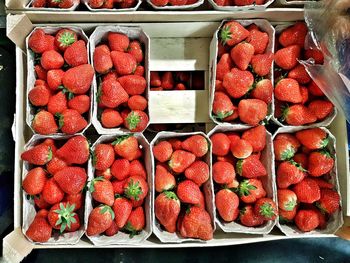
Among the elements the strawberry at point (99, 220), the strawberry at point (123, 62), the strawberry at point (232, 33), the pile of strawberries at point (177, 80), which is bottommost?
the strawberry at point (99, 220)

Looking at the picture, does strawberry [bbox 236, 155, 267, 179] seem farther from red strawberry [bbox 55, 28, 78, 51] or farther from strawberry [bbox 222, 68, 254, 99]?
red strawberry [bbox 55, 28, 78, 51]

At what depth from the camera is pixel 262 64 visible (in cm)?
156

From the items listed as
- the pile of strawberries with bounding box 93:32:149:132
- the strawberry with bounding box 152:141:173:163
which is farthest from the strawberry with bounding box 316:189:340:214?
the pile of strawberries with bounding box 93:32:149:132

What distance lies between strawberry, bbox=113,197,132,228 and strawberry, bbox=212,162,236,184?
32 cm

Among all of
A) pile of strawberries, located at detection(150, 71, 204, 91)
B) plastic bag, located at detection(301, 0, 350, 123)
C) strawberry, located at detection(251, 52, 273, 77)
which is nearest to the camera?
A: plastic bag, located at detection(301, 0, 350, 123)

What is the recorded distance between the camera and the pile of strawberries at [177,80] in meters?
1.74

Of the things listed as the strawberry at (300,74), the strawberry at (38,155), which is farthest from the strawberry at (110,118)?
the strawberry at (300,74)

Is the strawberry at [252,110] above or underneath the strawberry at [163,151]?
above

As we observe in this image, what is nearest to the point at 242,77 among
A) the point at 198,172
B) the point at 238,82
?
the point at 238,82

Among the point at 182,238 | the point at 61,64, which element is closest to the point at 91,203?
the point at 182,238

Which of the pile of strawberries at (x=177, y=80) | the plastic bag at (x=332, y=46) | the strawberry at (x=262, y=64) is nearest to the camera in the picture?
the plastic bag at (x=332, y=46)

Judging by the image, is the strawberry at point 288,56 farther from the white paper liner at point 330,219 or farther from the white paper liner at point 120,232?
the white paper liner at point 120,232

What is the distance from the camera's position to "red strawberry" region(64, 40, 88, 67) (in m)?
1.52

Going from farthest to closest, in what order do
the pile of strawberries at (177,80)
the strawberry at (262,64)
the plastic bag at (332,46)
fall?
the pile of strawberries at (177,80)
the strawberry at (262,64)
the plastic bag at (332,46)
